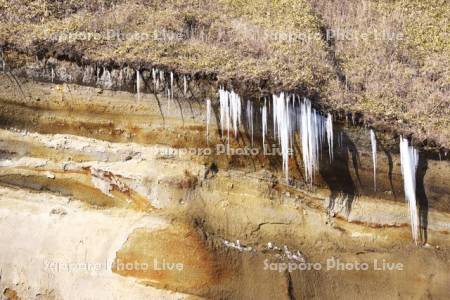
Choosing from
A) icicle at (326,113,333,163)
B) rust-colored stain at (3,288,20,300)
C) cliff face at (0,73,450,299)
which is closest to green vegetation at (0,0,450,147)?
icicle at (326,113,333,163)

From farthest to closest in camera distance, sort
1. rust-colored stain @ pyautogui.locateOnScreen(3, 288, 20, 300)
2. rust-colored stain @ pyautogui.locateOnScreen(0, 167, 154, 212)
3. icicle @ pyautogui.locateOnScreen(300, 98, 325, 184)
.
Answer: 1. icicle @ pyautogui.locateOnScreen(300, 98, 325, 184)
2. rust-colored stain @ pyautogui.locateOnScreen(0, 167, 154, 212)
3. rust-colored stain @ pyautogui.locateOnScreen(3, 288, 20, 300)

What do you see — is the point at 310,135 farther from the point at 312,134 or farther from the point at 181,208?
the point at 181,208

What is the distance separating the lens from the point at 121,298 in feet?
25.7

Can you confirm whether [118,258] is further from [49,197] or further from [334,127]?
[334,127]

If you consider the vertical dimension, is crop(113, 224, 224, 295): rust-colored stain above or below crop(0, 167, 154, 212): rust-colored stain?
below

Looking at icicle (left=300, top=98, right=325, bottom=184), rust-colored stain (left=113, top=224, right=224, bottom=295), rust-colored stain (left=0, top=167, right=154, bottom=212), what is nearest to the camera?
rust-colored stain (left=113, top=224, right=224, bottom=295)

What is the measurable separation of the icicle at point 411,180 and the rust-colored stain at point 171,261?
3591mm

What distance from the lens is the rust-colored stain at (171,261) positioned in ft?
25.9

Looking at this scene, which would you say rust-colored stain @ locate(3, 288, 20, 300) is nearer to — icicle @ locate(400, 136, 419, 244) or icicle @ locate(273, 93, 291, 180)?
icicle @ locate(273, 93, 291, 180)

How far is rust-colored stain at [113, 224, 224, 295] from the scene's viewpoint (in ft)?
25.9

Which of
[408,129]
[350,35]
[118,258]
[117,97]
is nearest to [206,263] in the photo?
[118,258]

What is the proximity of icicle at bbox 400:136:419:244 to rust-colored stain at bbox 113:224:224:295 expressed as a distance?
141 inches

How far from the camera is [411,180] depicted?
8836 millimetres

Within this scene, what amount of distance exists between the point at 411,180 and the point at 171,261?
4.48 metres
